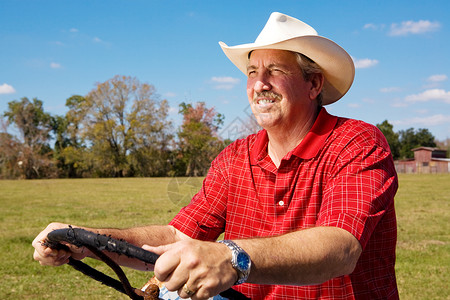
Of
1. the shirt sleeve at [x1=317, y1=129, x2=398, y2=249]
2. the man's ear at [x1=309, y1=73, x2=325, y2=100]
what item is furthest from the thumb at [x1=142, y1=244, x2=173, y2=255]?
the man's ear at [x1=309, y1=73, x2=325, y2=100]

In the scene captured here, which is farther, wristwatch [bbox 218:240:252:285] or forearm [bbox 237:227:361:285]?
forearm [bbox 237:227:361:285]

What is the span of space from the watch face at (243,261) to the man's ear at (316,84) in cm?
170

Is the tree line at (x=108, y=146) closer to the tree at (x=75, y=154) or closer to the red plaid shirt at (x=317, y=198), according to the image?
the tree at (x=75, y=154)

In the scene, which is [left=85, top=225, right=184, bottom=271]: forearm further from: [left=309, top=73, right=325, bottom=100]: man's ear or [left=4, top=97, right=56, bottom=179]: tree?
[left=4, top=97, right=56, bottom=179]: tree

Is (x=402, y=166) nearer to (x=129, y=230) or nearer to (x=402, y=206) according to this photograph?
(x=402, y=206)

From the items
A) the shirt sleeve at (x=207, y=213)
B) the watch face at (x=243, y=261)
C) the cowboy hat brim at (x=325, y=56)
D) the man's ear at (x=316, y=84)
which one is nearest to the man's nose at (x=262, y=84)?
the cowboy hat brim at (x=325, y=56)

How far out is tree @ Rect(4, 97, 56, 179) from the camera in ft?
178

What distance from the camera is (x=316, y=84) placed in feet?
10.1

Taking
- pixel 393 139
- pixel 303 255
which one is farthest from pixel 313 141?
pixel 393 139

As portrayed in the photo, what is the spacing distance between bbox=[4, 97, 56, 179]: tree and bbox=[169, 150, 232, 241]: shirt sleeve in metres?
54.5

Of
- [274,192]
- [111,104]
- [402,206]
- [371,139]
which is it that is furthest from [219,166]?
[111,104]

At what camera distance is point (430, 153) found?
8269cm

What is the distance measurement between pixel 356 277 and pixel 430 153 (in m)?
87.8

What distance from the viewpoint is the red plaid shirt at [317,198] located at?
2246 mm
